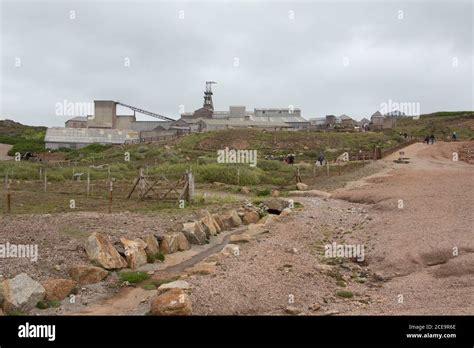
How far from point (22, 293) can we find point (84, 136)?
225ft

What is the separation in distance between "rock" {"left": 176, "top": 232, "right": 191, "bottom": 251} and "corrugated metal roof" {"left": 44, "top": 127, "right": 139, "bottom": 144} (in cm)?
6153

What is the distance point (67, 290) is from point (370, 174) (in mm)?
29312

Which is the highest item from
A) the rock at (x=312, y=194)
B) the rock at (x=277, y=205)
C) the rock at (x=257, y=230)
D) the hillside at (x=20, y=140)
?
the hillside at (x=20, y=140)

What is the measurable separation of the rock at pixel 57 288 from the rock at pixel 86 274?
54 cm

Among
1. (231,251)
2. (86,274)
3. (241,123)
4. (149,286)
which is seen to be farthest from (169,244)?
(241,123)

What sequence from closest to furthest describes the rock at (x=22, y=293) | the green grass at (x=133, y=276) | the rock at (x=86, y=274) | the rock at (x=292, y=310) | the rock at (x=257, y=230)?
the rock at (x=22, y=293) < the rock at (x=292, y=310) < the rock at (x=86, y=274) < the green grass at (x=133, y=276) < the rock at (x=257, y=230)

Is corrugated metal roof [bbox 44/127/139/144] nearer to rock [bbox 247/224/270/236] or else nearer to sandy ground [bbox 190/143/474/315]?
sandy ground [bbox 190/143/474/315]

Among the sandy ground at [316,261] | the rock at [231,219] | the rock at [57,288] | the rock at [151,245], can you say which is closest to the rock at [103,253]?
the sandy ground at [316,261]

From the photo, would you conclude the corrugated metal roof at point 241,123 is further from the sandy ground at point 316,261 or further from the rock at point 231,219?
the rock at point 231,219

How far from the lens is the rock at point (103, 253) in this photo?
539 inches

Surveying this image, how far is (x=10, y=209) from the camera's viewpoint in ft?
69.3
